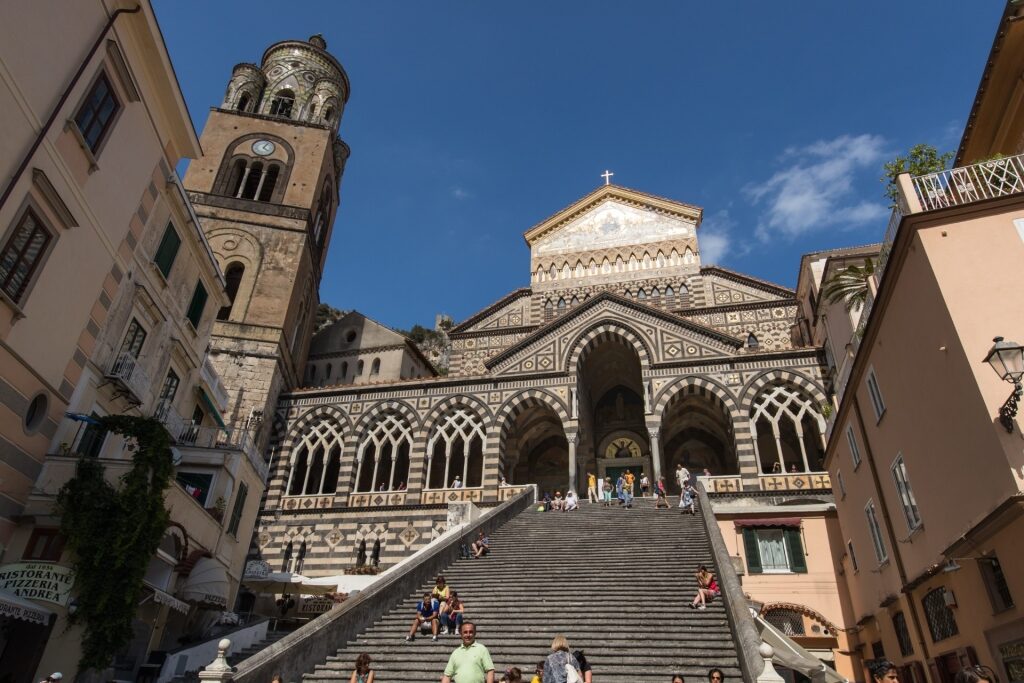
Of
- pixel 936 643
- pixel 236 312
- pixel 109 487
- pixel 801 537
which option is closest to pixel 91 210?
pixel 109 487

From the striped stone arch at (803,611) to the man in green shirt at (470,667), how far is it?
11.7m

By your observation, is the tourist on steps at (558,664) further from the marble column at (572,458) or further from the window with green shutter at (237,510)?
the marble column at (572,458)

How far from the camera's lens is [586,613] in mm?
10375

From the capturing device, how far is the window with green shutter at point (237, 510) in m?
17.5

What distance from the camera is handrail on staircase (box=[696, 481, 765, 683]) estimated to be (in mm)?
7488

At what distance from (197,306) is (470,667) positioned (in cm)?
1570

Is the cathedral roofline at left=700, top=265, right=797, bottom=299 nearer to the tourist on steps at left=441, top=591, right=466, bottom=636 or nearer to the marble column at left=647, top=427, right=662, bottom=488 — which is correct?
the marble column at left=647, top=427, right=662, bottom=488

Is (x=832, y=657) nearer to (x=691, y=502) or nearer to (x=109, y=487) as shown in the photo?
(x=691, y=502)

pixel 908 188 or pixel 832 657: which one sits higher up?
pixel 908 188

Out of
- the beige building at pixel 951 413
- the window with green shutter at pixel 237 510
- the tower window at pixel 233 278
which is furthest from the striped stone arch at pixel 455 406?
the beige building at pixel 951 413

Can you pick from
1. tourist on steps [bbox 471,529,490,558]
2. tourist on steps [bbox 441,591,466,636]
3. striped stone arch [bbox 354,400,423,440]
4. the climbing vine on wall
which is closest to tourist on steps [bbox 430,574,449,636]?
tourist on steps [bbox 441,591,466,636]

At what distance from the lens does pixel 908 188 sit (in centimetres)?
1037

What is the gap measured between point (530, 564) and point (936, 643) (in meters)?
7.26

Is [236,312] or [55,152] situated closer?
[55,152]
